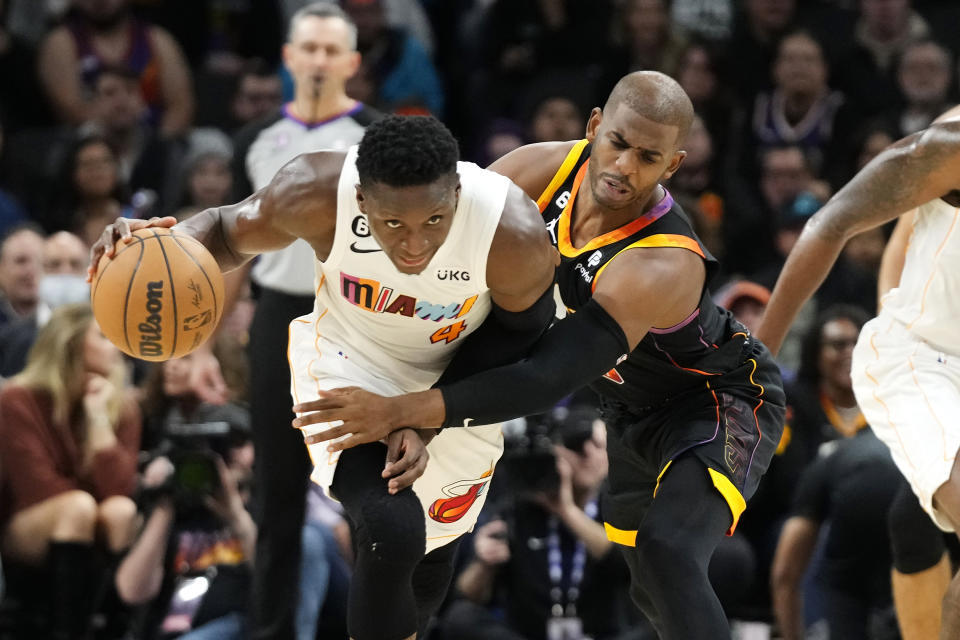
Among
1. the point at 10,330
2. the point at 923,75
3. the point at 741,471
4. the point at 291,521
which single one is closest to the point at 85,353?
the point at 10,330

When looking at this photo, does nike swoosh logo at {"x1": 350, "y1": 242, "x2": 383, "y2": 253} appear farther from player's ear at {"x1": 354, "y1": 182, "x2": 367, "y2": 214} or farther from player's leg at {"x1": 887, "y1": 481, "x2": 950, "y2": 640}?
player's leg at {"x1": 887, "y1": 481, "x2": 950, "y2": 640}

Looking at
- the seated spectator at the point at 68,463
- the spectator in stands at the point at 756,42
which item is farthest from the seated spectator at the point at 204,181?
the spectator in stands at the point at 756,42

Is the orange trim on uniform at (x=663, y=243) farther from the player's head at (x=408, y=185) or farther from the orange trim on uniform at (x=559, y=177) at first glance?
the player's head at (x=408, y=185)

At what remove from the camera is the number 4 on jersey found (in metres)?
3.91

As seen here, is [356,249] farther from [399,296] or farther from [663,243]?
[663,243]

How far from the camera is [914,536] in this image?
14.9ft

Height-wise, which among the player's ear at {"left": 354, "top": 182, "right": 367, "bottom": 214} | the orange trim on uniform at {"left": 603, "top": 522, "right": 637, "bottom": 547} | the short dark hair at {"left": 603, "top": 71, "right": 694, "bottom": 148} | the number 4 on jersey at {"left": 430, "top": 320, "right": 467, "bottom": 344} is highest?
the short dark hair at {"left": 603, "top": 71, "right": 694, "bottom": 148}

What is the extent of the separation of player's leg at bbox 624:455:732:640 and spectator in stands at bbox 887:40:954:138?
4830mm

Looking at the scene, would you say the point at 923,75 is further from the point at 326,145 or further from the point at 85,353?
the point at 85,353

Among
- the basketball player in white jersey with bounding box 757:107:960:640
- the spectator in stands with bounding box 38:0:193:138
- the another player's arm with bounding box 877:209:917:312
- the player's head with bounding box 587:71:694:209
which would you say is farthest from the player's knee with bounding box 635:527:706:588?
the spectator in stands with bounding box 38:0:193:138

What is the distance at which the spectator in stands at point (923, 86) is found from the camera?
27.0 feet

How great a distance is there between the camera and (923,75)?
27.1ft

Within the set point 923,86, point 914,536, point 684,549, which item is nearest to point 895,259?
point 914,536

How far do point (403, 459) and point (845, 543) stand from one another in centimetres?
240
